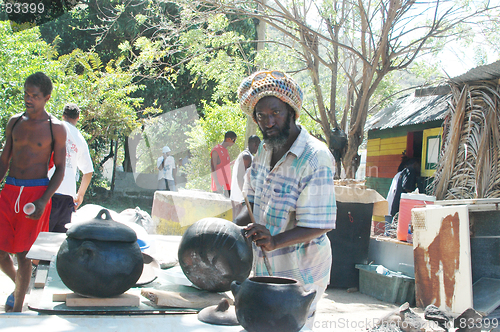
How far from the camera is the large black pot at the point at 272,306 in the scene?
60.1 inches

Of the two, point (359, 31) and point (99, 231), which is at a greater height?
A: point (359, 31)

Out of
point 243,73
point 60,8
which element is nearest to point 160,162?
point 243,73

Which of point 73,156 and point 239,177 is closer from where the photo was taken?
point 73,156

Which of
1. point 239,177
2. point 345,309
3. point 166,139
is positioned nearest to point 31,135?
point 239,177

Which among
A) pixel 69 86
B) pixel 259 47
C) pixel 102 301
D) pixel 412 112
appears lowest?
pixel 102 301

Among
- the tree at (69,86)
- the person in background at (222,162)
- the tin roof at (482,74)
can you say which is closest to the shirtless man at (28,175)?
the tree at (69,86)

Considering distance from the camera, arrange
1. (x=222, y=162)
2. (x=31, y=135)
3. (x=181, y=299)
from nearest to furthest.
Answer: (x=181, y=299) → (x=31, y=135) → (x=222, y=162)

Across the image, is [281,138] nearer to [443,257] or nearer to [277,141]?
[277,141]

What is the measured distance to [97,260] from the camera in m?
1.92

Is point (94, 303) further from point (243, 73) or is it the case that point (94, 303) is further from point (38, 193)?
point (243, 73)

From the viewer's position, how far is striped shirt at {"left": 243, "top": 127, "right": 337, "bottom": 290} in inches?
78.5

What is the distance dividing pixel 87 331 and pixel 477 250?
4.49 m

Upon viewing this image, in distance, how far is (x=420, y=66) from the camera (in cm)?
1186

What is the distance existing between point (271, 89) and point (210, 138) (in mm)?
11619
